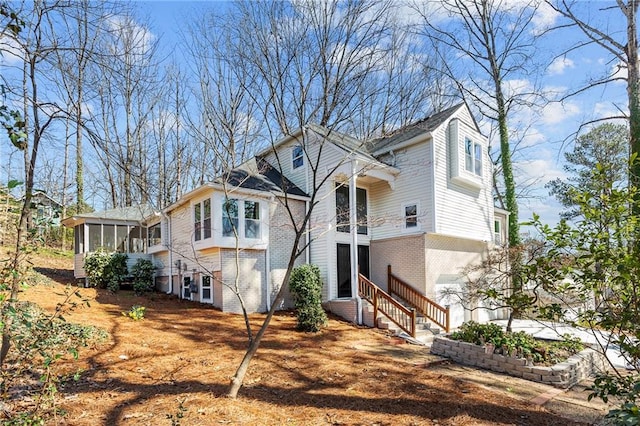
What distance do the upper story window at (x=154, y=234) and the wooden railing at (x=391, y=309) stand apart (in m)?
11.0

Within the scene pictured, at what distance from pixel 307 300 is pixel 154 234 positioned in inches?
462

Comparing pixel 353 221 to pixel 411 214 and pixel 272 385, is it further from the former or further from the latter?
pixel 272 385

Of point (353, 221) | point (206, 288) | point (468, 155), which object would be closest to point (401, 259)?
point (353, 221)

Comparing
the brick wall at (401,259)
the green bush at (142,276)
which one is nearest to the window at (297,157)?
the brick wall at (401,259)

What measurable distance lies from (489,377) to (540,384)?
0.81m

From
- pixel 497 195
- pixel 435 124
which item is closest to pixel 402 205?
pixel 435 124

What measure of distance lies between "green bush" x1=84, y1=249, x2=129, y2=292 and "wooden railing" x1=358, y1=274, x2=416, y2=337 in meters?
10.9

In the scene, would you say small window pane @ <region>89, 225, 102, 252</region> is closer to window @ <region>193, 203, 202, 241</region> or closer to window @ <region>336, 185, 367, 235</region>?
window @ <region>193, 203, 202, 241</region>

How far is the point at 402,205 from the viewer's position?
1443 cm

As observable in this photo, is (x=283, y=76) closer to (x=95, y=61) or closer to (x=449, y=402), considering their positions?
(x=95, y=61)

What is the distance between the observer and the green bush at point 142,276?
16312 mm

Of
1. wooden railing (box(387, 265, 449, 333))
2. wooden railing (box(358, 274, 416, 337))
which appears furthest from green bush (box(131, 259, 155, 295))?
wooden railing (box(387, 265, 449, 333))

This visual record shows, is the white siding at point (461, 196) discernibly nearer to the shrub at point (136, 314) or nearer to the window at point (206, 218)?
the window at point (206, 218)

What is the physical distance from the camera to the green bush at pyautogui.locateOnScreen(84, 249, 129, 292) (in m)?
16.3
